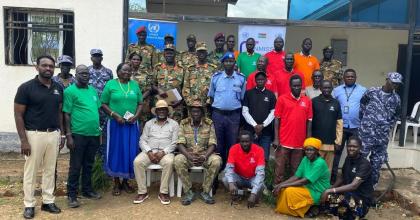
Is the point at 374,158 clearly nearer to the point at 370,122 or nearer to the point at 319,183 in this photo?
the point at 370,122

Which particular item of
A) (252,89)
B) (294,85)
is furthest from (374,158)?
(252,89)

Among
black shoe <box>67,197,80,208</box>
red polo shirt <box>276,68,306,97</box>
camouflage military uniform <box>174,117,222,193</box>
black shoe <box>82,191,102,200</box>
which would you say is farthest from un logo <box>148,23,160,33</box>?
black shoe <box>67,197,80,208</box>

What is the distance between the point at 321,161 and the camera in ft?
17.5

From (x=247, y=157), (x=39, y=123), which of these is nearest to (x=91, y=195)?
(x=39, y=123)

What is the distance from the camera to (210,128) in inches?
233

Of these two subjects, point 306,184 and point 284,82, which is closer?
point 306,184

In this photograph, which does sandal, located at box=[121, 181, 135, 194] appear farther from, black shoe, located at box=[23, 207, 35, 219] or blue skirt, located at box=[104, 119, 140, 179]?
black shoe, located at box=[23, 207, 35, 219]

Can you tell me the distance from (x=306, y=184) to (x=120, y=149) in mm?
2579

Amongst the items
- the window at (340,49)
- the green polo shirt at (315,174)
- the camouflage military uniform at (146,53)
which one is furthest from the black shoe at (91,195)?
the window at (340,49)

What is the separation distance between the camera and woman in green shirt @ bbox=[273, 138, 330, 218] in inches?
209

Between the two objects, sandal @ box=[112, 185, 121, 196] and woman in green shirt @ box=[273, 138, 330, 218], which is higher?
woman in green shirt @ box=[273, 138, 330, 218]

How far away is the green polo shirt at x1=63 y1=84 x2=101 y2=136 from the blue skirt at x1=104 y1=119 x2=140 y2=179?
1.54ft

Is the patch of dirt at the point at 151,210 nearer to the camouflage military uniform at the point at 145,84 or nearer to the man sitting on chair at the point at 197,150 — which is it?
the man sitting on chair at the point at 197,150

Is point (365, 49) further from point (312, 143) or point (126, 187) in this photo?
point (126, 187)
